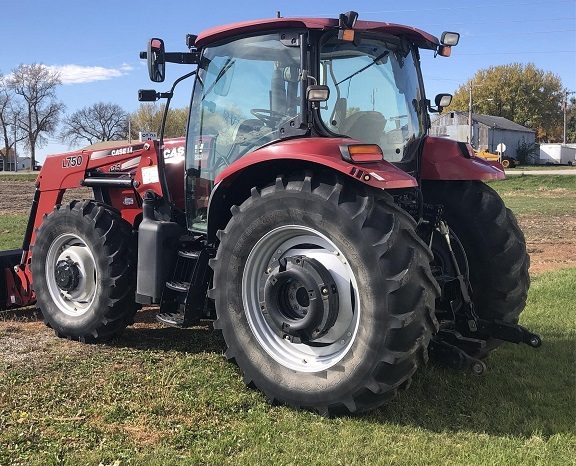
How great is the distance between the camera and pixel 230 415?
3.87 meters

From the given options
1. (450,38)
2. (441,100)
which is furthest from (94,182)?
(450,38)

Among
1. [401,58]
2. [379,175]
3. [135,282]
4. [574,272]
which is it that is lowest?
[574,272]

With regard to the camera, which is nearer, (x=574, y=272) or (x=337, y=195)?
(x=337, y=195)

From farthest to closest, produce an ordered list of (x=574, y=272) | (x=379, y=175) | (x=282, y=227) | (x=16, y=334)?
(x=574, y=272) → (x=16, y=334) → (x=282, y=227) → (x=379, y=175)

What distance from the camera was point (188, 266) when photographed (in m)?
5.01

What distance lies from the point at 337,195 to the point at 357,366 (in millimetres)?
1045

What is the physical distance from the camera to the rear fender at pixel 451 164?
4809 mm

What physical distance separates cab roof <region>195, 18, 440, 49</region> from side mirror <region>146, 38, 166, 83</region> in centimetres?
30

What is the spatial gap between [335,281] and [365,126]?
1.26m

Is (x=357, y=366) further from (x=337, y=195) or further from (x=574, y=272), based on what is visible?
(x=574, y=272)

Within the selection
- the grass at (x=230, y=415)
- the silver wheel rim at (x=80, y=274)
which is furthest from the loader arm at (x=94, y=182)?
the grass at (x=230, y=415)

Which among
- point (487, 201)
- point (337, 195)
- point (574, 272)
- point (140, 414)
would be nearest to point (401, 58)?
point (487, 201)

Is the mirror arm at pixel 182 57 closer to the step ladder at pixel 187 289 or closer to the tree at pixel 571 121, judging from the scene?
the step ladder at pixel 187 289

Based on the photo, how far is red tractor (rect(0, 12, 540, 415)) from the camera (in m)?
3.73
